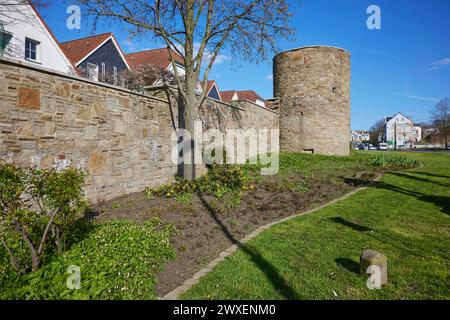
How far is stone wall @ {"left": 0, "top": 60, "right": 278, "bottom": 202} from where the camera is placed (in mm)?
4945

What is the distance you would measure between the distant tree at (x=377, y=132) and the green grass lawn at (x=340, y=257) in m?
70.4

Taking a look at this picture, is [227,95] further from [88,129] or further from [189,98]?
[88,129]

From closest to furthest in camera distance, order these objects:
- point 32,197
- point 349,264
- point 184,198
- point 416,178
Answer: point 32,197 → point 349,264 → point 184,198 → point 416,178

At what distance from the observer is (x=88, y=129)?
6383 millimetres

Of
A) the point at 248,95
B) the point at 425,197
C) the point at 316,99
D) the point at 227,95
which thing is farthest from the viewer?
the point at 248,95

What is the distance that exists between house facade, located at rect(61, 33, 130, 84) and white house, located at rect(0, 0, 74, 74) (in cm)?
213

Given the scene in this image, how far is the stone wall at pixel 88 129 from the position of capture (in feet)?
16.2

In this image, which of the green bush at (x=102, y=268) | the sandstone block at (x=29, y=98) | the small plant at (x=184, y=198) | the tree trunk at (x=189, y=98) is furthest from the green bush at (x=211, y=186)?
the sandstone block at (x=29, y=98)

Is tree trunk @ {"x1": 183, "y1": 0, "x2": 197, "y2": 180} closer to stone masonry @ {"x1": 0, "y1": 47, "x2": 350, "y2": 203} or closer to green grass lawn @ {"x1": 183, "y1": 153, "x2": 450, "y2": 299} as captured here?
stone masonry @ {"x1": 0, "y1": 47, "x2": 350, "y2": 203}

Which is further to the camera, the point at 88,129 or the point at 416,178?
the point at 416,178

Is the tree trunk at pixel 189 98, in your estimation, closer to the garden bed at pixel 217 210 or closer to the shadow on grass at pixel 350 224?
the garden bed at pixel 217 210

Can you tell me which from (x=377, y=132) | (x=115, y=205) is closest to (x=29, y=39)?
(x=115, y=205)

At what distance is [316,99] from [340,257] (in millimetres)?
15989
